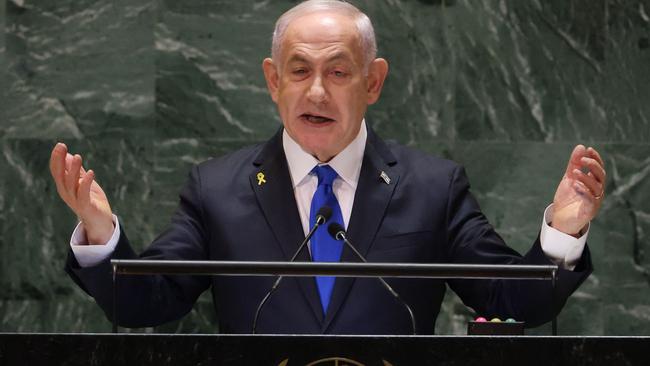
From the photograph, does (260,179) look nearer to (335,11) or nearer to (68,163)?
(335,11)

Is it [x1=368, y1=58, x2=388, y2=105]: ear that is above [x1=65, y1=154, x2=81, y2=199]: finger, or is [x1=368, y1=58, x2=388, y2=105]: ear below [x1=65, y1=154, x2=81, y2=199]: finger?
below

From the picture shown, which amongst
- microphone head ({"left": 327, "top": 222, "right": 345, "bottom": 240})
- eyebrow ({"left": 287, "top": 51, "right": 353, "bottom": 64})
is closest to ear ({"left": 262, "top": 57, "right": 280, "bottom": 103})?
eyebrow ({"left": 287, "top": 51, "right": 353, "bottom": 64})

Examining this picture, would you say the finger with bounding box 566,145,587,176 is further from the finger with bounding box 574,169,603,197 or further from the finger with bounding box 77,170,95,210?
the finger with bounding box 77,170,95,210

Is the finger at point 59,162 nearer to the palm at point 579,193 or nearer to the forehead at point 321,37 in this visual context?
the forehead at point 321,37

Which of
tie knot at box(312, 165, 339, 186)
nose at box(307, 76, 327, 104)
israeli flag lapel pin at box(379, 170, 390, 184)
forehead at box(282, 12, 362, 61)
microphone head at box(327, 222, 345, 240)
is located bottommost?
israeli flag lapel pin at box(379, 170, 390, 184)

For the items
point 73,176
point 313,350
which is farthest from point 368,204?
point 313,350

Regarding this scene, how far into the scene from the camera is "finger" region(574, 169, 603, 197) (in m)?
3.08

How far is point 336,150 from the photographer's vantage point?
3.77m

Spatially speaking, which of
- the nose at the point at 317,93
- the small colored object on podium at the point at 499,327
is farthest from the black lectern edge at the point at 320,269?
the nose at the point at 317,93

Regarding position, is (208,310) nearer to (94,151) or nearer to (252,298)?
(94,151)

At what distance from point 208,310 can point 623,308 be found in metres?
1.88

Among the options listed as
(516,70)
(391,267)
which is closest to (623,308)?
(516,70)

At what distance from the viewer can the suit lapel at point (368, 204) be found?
3.57 m

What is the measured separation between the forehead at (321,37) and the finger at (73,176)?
917mm
